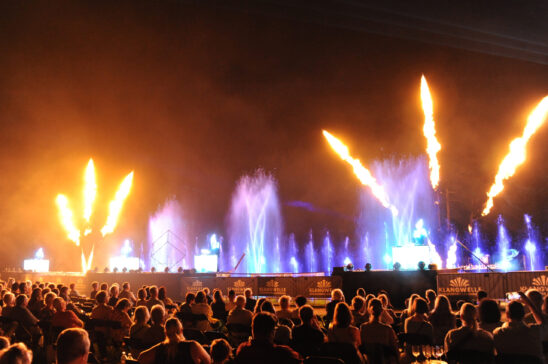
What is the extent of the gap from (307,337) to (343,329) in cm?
56

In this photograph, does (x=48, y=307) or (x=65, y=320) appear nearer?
(x=65, y=320)

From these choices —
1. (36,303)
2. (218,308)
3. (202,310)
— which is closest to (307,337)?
(202,310)

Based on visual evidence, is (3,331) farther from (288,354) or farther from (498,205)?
(498,205)

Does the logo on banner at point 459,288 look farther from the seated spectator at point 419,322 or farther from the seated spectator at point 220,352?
the seated spectator at point 220,352

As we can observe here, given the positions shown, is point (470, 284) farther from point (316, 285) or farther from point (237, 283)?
point (237, 283)

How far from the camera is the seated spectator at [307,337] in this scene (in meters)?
6.84

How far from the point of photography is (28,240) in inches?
2419

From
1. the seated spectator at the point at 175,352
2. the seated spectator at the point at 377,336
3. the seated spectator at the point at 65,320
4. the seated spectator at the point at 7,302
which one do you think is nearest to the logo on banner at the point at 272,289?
the seated spectator at the point at 7,302

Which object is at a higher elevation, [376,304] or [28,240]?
[28,240]

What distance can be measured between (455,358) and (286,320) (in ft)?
12.3

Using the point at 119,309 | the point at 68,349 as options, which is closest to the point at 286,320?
the point at 119,309

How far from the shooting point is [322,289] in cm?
2091

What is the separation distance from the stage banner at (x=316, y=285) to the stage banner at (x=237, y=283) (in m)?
2.32

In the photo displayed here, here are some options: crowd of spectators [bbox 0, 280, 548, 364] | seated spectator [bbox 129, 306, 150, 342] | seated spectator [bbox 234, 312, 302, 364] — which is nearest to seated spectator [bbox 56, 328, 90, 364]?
crowd of spectators [bbox 0, 280, 548, 364]
